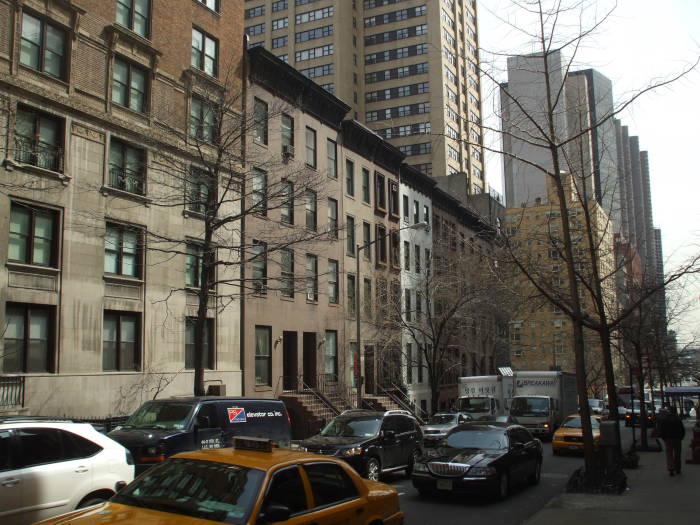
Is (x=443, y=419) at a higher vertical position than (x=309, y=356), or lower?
lower

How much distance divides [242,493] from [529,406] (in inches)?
1121

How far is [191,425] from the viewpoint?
13352 millimetres

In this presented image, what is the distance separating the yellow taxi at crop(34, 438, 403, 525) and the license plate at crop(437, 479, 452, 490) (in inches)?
254

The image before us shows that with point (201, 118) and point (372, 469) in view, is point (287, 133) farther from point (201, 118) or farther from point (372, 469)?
point (372, 469)

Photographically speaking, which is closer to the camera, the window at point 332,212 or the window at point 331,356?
the window at point 331,356

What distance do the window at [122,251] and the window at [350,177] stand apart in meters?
16.6

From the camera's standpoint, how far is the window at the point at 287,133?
31980mm

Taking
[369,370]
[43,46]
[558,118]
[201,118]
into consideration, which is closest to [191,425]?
[558,118]

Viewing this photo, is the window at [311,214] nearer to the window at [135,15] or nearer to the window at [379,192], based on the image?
the window at [379,192]

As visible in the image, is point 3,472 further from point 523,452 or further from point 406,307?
point 406,307

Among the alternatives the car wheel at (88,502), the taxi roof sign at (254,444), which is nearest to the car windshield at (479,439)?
the car wheel at (88,502)

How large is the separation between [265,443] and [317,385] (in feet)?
83.7

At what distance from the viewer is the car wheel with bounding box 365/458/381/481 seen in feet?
52.5

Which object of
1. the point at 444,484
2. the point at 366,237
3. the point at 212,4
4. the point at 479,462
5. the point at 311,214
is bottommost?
the point at 444,484
